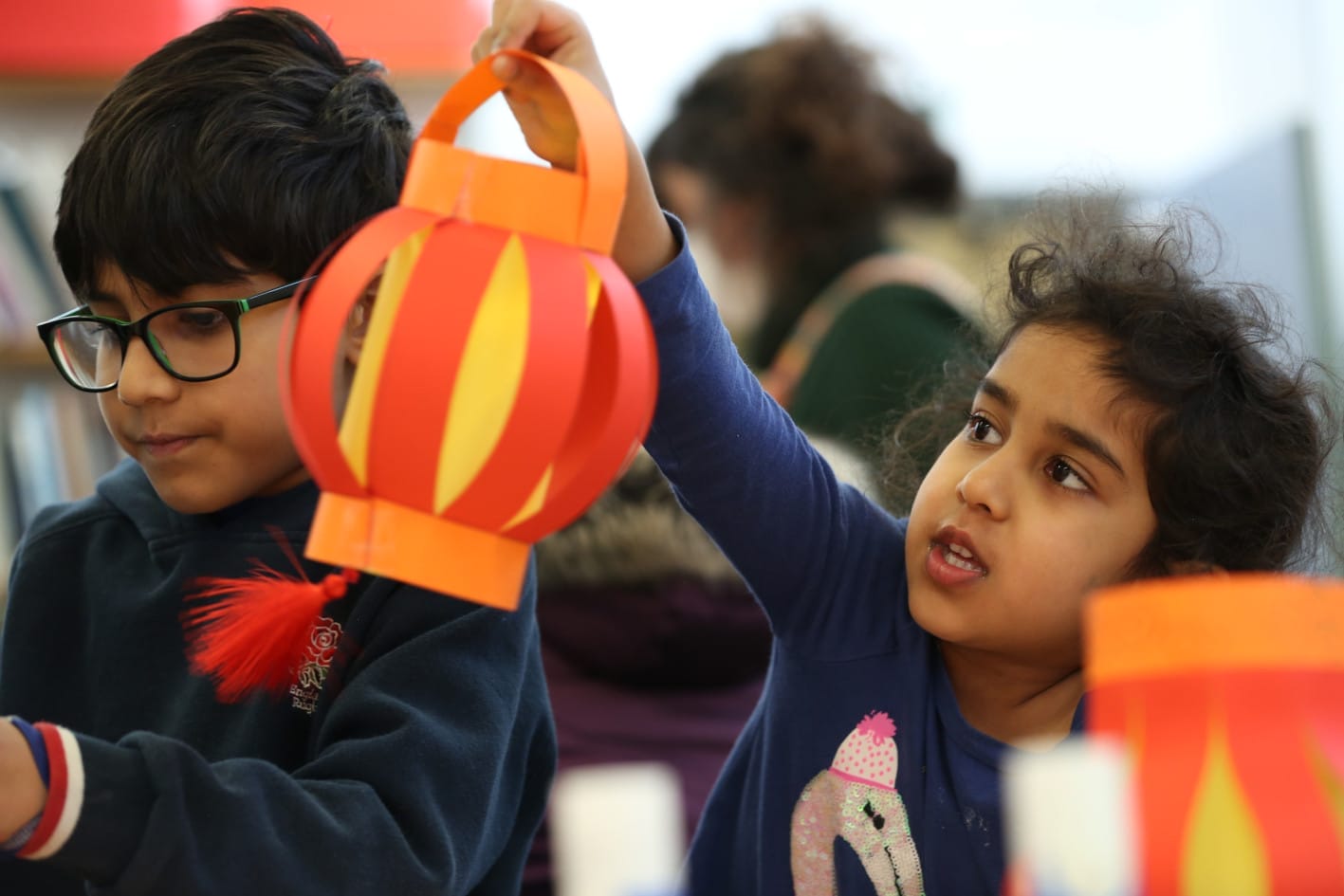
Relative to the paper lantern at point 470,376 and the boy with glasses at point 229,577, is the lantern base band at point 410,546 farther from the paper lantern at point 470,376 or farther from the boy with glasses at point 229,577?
the boy with glasses at point 229,577

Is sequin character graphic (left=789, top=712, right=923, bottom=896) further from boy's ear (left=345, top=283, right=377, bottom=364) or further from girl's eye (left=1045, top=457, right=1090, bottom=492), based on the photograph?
boy's ear (left=345, top=283, right=377, bottom=364)

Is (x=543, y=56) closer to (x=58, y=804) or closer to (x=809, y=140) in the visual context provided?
(x=58, y=804)

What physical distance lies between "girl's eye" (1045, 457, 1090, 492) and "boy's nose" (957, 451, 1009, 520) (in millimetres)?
35

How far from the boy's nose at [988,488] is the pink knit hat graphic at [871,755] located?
19 cm

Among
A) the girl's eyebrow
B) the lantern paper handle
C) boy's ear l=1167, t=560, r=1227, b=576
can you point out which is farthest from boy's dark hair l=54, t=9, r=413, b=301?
boy's ear l=1167, t=560, r=1227, b=576

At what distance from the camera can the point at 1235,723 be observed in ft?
1.82

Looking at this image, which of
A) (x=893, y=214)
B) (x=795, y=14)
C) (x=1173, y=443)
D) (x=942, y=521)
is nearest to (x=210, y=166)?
(x=942, y=521)

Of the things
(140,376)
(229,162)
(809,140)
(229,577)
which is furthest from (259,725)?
(809,140)

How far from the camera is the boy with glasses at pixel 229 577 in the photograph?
A: 2.72 feet

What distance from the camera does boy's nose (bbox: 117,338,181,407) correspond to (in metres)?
0.99

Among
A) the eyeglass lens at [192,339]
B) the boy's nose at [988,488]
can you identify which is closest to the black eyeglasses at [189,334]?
the eyeglass lens at [192,339]

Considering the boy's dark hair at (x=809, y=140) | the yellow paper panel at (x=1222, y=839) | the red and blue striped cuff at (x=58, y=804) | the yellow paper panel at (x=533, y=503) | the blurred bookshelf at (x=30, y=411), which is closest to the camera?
the yellow paper panel at (x=1222, y=839)

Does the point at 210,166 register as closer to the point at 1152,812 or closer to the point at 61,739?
the point at 61,739

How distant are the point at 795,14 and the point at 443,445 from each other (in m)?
1.87
